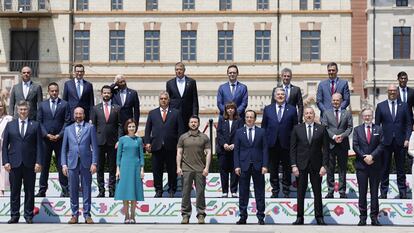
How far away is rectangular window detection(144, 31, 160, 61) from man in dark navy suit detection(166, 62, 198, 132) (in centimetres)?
3856

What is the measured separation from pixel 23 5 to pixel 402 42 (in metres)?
22.5

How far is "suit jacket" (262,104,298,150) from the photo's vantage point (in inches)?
886

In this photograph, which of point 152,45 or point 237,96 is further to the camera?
point 152,45

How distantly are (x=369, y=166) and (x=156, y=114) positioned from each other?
15.8ft

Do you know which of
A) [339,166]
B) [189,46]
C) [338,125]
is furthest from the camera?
[189,46]

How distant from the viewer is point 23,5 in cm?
6150

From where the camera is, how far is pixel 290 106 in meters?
22.6

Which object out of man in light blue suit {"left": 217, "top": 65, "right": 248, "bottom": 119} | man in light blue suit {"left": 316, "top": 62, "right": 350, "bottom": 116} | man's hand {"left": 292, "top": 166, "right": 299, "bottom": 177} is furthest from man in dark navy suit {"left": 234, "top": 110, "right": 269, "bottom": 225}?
man in light blue suit {"left": 316, "top": 62, "right": 350, "bottom": 116}

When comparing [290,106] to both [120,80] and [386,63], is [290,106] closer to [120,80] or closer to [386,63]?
[120,80]

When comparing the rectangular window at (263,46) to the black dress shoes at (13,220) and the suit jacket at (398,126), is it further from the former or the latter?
the black dress shoes at (13,220)

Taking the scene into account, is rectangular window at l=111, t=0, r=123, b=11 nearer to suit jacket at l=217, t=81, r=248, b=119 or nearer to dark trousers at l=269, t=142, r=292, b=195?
suit jacket at l=217, t=81, r=248, b=119

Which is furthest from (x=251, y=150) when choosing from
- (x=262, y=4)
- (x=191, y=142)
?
(x=262, y=4)

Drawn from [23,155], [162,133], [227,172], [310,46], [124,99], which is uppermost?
[310,46]

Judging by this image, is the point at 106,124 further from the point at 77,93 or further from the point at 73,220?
the point at 73,220
